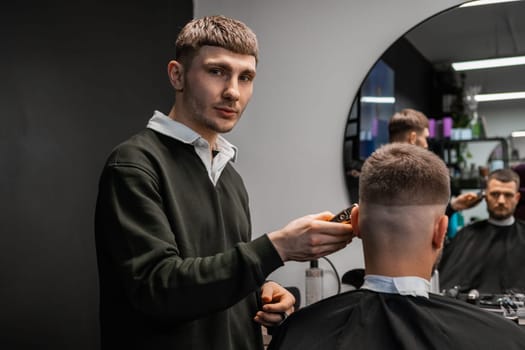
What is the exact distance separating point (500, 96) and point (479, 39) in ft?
1.06

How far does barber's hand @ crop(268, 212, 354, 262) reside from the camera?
1.16 meters

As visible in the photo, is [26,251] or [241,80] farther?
[26,251]

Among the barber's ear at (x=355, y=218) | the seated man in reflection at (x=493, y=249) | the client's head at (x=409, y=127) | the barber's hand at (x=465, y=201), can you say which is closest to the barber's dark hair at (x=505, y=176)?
the seated man in reflection at (x=493, y=249)

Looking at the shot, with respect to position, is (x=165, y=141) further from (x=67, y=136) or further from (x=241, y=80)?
(x=67, y=136)

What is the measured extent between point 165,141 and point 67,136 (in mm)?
940

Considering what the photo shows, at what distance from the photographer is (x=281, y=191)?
3186mm

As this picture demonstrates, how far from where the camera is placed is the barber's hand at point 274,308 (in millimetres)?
1461

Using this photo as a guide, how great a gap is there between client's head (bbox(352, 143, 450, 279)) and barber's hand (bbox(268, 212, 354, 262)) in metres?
0.18

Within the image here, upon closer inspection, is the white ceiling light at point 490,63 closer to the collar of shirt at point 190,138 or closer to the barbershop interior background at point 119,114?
the barbershop interior background at point 119,114

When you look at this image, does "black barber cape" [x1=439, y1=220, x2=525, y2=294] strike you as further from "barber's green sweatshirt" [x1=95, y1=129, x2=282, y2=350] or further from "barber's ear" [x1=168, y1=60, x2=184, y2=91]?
"barber's ear" [x1=168, y1=60, x2=184, y2=91]

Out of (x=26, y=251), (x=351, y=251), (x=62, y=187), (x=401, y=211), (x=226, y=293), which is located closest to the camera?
(x=226, y=293)

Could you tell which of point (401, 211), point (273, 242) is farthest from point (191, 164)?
point (401, 211)

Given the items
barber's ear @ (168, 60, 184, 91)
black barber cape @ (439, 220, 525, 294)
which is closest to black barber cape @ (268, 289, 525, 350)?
barber's ear @ (168, 60, 184, 91)

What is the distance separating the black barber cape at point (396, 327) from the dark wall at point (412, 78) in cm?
155
